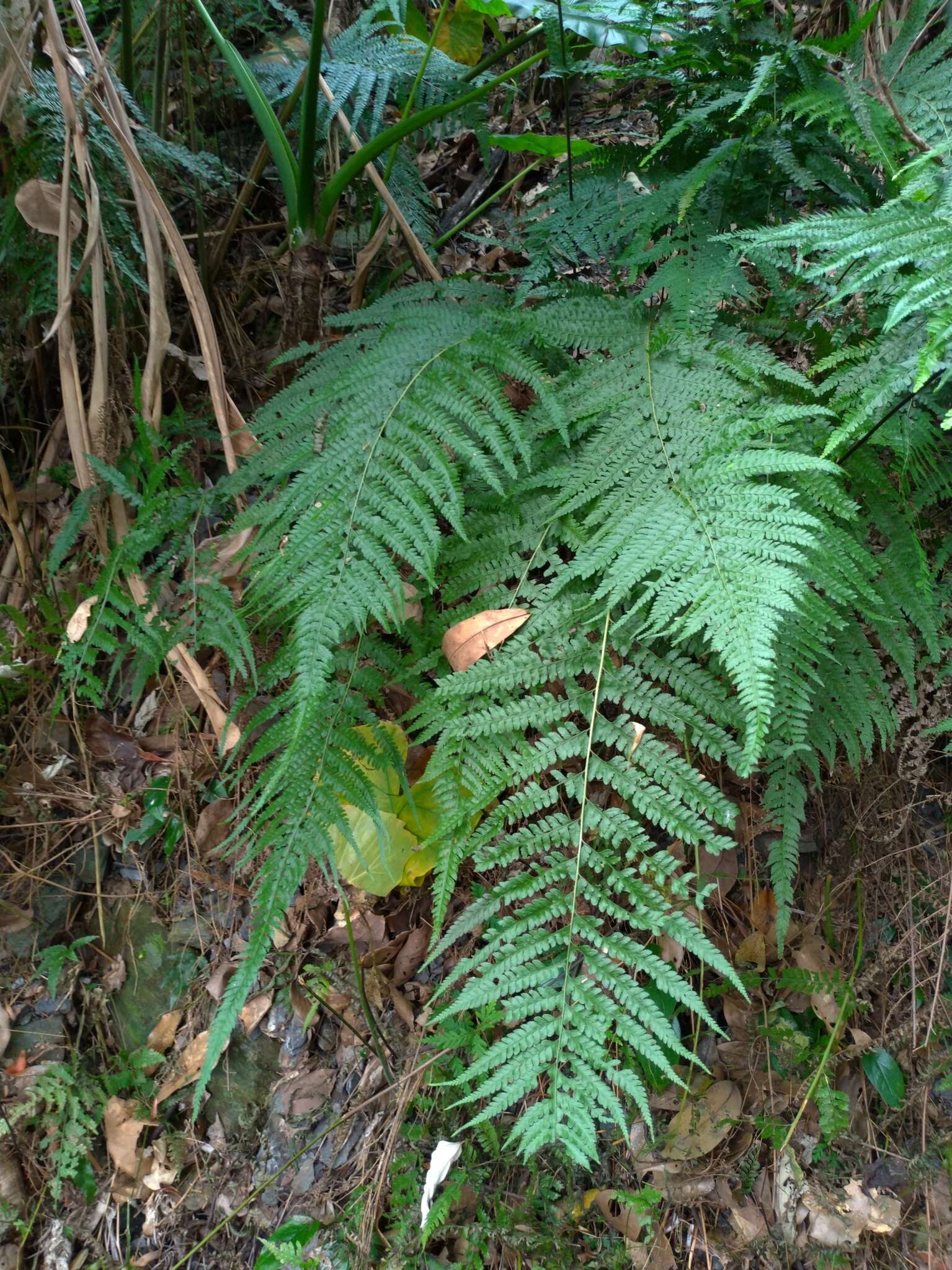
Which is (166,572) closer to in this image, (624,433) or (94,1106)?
(624,433)

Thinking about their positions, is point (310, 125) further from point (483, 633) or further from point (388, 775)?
point (388, 775)

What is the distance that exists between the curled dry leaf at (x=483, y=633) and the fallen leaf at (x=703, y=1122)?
1.18 m

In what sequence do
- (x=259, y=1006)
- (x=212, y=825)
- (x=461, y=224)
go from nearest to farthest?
(x=259, y=1006) < (x=212, y=825) < (x=461, y=224)

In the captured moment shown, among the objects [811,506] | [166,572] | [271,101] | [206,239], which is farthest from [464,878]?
[271,101]

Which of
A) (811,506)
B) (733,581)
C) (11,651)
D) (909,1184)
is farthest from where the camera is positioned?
(11,651)

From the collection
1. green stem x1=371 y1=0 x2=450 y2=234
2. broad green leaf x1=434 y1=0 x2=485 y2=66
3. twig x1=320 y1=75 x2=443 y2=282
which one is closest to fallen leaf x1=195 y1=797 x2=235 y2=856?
twig x1=320 y1=75 x2=443 y2=282

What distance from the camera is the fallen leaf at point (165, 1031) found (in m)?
2.26

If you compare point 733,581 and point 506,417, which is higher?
point 506,417

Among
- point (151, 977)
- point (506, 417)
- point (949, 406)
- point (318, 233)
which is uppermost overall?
point (318, 233)

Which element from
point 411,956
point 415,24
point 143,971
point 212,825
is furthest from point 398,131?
point 143,971

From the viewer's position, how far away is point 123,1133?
87.2 inches

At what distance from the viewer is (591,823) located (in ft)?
4.84

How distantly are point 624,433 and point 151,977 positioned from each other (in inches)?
74.8

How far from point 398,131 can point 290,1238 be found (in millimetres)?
2427
